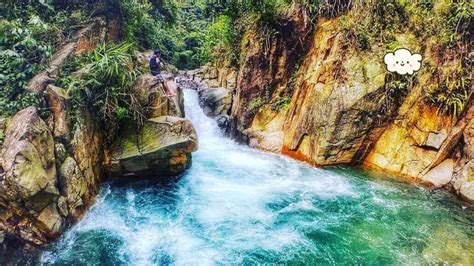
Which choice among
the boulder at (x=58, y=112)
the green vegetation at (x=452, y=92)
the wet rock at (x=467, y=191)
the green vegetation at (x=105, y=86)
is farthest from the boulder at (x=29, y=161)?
the green vegetation at (x=452, y=92)

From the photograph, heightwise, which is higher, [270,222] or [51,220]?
[51,220]

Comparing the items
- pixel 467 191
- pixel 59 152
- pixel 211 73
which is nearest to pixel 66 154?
pixel 59 152

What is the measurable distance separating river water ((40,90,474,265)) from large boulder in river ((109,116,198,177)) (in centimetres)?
56

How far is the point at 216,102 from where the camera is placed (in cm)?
1742

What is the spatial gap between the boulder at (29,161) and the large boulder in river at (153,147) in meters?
2.46

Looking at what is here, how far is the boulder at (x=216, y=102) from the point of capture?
Answer: 17.0m

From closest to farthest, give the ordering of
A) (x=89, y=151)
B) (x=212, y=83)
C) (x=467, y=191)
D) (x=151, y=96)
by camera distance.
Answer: (x=89, y=151)
(x=467, y=191)
(x=151, y=96)
(x=212, y=83)

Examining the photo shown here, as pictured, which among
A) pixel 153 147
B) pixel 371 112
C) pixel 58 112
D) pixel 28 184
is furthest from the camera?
pixel 371 112

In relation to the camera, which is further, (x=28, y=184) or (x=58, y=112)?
(x=58, y=112)

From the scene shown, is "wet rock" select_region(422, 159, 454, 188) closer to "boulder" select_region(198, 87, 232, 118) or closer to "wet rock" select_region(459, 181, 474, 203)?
"wet rock" select_region(459, 181, 474, 203)

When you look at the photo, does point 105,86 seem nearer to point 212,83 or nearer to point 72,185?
point 72,185

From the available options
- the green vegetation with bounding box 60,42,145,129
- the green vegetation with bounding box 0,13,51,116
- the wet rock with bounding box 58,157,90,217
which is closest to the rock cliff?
the green vegetation with bounding box 60,42,145,129

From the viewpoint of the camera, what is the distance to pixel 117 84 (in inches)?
392

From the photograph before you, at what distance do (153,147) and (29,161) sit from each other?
3.42m
